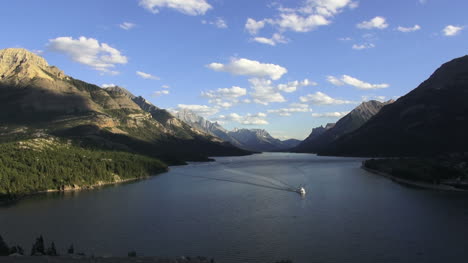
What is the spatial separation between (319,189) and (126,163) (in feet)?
371

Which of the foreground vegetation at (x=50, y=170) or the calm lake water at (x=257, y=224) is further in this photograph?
the foreground vegetation at (x=50, y=170)

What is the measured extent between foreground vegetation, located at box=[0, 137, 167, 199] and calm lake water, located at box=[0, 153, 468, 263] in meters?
12.0

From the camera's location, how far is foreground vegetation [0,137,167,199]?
424 ft

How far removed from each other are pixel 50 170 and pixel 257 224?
107304mm

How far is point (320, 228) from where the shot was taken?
70.4 metres

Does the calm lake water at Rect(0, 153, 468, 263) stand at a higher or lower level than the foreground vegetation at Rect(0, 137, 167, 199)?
lower

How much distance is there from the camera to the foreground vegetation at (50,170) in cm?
12938

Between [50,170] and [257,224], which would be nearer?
[257,224]

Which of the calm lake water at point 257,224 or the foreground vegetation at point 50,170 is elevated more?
the foreground vegetation at point 50,170

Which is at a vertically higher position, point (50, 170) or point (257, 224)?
point (50, 170)

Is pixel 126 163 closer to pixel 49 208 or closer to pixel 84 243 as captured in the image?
pixel 49 208

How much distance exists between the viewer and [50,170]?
146 meters

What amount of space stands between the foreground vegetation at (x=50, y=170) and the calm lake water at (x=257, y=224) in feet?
39.5

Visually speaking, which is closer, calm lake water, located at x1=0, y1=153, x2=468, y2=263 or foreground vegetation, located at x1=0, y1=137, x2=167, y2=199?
calm lake water, located at x1=0, y1=153, x2=468, y2=263
